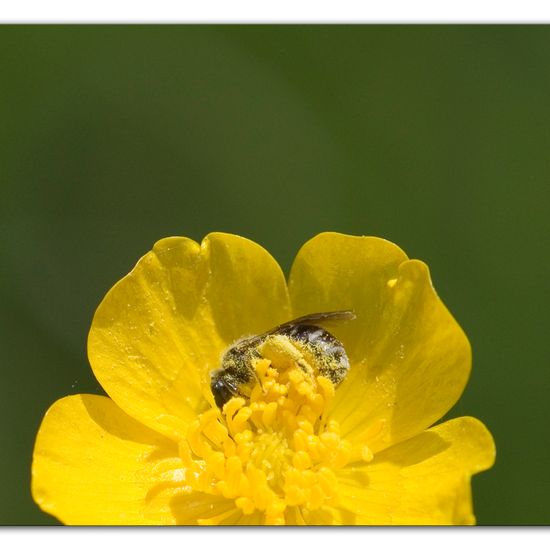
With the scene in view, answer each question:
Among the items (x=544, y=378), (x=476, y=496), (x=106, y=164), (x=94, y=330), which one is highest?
(x=106, y=164)

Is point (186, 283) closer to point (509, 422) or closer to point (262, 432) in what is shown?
point (262, 432)

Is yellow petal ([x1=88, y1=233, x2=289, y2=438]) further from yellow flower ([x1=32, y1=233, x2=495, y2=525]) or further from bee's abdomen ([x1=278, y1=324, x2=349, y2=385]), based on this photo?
bee's abdomen ([x1=278, y1=324, x2=349, y2=385])

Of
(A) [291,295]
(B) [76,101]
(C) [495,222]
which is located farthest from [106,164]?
(C) [495,222]

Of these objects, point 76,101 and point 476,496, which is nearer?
point 476,496

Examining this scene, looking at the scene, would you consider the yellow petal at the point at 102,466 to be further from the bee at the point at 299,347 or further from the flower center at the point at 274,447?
the bee at the point at 299,347

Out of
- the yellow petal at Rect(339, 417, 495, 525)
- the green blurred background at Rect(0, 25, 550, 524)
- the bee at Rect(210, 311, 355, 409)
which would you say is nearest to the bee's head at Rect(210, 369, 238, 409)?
the bee at Rect(210, 311, 355, 409)

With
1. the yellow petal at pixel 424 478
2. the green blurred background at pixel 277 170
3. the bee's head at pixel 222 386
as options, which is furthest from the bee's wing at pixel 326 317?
the green blurred background at pixel 277 170

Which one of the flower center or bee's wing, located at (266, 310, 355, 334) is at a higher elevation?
bee's wing, located at (266, 310, 355, 334)
